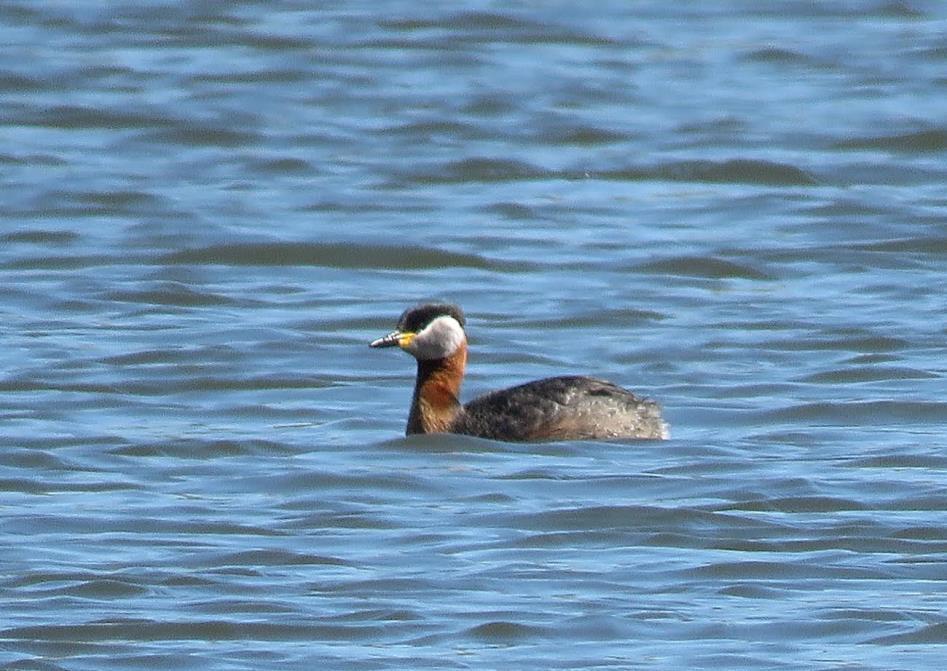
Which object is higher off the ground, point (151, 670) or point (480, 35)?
point (480, 35)

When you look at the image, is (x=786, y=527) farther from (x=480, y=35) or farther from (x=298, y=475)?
(x=480, y=35)

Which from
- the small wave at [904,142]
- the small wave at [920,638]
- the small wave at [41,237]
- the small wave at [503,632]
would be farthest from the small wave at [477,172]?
the small wave at [920,638]

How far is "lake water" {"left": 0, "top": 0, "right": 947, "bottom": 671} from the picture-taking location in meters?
9.24

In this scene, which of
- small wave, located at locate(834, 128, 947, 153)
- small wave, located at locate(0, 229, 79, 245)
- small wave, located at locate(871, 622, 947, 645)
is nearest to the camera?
small wave, located at locate(871, 622, 947, 645)

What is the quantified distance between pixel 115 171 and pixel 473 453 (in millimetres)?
8031

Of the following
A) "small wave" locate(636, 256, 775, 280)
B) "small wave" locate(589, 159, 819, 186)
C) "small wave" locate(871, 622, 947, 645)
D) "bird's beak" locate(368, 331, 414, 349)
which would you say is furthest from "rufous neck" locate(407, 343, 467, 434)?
"small wave" locate(589, 159, 819, 186)

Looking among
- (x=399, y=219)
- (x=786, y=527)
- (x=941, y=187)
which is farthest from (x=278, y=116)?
(x=786, y=527)

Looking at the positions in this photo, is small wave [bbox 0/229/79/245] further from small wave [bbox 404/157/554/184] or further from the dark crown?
the dark crown

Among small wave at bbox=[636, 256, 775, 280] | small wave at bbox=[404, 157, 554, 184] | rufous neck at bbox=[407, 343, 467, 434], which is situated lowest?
rufous neck at bbox=[407, 343, 467, 434]

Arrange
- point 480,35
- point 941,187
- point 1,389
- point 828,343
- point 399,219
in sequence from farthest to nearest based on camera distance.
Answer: point 480,35 < point 941,187 < point 399,219 < point 828,343 < point 1,389

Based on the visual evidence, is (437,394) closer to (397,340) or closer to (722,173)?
(397,340)

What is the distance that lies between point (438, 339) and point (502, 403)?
54 cm

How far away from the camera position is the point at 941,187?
754 inches

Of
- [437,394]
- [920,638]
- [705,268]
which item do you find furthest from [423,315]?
[705,268]
